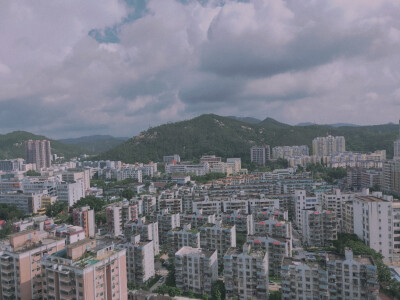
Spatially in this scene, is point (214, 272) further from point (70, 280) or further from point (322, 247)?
point (322, 247)

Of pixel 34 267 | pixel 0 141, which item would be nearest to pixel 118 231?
pixel 34 267

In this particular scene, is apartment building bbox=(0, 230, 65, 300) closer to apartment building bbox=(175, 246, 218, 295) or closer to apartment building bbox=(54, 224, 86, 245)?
apartment building bbox=(54, 224, 86, 245)

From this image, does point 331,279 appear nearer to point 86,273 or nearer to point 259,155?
point 86,273

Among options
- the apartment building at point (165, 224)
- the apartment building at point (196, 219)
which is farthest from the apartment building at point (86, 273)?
the apartment building at point (196, 219)

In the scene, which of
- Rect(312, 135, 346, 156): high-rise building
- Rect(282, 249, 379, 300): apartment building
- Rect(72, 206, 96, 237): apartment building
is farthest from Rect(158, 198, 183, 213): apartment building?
Rect(312, 135, 346, 156): high-rise building

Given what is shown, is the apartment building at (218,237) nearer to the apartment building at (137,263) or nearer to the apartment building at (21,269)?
the apartment building at (137,263)
